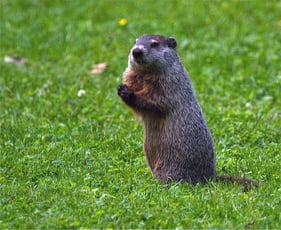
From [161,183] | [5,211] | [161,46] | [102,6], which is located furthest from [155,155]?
[102,6]

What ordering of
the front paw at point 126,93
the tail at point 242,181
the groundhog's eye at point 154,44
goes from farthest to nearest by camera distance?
the groundhog's eye at point 154,44 → the front paw at point 126,93 → the tail at point 242,181

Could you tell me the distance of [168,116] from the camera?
6.62 metres

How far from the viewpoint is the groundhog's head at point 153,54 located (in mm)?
6625

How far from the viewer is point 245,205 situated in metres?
5.86

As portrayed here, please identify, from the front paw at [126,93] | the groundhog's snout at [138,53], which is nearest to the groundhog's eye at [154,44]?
the groundhog's snout at [138,53]

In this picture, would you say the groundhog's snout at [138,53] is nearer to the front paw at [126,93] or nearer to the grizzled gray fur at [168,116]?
the grizzled gray fur at [168,116]

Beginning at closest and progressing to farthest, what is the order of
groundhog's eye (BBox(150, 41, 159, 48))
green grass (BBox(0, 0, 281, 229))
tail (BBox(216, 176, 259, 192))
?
green grass (BBox(0, 0, 281, 229)) → tail (BBox(216, 176, 259, 192)) → groundhog's eye (BBox(150, 41, 159, 48))

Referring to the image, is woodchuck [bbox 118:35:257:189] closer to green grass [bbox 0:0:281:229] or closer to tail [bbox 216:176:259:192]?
tail [bbox 216:176:259:192]

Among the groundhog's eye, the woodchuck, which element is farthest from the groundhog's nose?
the groundhog's eye

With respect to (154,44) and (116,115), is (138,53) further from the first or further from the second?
(116,115)

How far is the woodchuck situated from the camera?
21.6 ft

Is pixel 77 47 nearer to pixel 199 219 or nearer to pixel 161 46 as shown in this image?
pixel 161 46

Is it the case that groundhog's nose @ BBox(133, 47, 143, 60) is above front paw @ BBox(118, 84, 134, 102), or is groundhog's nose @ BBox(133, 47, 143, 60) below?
above

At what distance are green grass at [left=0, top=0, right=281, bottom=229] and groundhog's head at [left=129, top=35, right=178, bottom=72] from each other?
→ 915 millimetres
